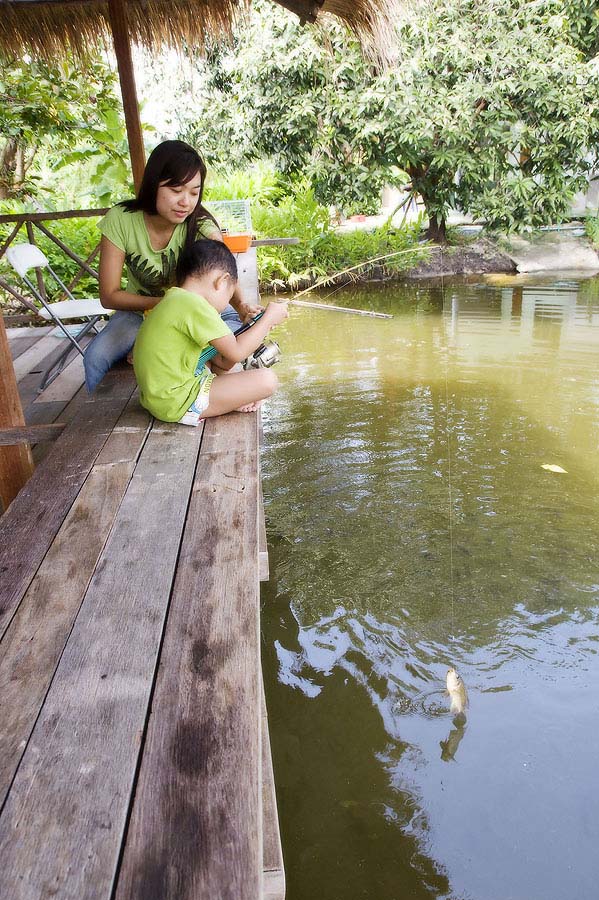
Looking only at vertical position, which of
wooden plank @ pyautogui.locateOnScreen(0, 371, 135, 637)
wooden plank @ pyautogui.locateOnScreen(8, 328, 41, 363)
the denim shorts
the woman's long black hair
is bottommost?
wooden plank @ pyautogui.locateOnScreen(8, 328, 41, 363)

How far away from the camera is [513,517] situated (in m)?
3.78

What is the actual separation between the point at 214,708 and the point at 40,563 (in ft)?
2.63

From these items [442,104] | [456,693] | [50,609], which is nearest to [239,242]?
[442,104]

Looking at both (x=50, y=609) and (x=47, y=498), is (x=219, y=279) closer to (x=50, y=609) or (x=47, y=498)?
(x=47, y=498)

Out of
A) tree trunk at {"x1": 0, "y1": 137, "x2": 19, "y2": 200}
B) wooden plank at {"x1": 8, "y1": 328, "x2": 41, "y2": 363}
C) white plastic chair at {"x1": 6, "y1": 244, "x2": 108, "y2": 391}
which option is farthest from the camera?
tree trunk at {"x1": 0, "y1": 137, "x2": 19, "y2": 200}

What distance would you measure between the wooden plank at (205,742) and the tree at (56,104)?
5.23 meters

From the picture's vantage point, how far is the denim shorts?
9.27 feet

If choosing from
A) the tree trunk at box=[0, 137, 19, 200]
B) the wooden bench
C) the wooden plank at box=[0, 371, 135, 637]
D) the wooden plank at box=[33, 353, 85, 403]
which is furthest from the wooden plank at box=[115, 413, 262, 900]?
the tree trunk at box=[0, 137, 19, 200]

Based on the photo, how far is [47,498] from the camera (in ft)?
7.55

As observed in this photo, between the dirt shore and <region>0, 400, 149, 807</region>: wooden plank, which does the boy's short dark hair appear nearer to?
<region>0, 400, 149, 807</region>: wooden plank

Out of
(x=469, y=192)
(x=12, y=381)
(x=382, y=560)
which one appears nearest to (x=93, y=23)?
(x=12, y=381)

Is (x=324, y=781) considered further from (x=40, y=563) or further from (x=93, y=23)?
(x=93, y=23)

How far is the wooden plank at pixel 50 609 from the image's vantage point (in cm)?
137

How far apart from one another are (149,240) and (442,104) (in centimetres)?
737
